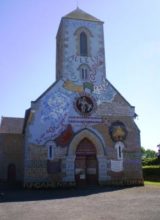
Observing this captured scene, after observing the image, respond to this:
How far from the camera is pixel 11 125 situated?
127 ft

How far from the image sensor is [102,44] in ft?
94.8

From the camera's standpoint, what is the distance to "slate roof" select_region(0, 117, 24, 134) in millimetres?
→ 37184

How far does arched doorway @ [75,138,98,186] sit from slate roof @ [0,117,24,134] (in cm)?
1420

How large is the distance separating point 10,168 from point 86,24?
18780 mm

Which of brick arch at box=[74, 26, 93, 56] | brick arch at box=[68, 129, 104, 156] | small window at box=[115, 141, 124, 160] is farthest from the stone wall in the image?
brick arch at box=[74, 26, 93, 56]

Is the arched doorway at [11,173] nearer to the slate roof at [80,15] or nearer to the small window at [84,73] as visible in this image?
the small window at [84,73]

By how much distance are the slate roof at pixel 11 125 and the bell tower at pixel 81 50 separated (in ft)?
38.8

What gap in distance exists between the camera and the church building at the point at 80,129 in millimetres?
24016

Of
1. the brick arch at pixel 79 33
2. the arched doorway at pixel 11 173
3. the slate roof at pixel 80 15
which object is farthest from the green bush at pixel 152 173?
the slate roof at pixel 80 15

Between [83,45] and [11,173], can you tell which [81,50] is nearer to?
[83,45]

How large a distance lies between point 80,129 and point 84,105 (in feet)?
7.46

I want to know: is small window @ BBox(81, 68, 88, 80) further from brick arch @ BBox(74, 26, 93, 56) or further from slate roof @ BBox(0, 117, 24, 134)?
slate roof @ BBox(0, 117, 24, 134)

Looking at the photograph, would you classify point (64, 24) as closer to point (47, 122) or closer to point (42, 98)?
point (42, 98)

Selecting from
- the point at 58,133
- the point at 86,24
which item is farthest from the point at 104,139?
the point at 86,24
